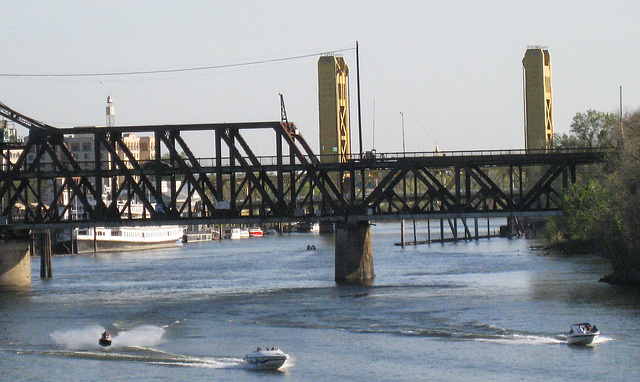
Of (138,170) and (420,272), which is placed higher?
(138,170)

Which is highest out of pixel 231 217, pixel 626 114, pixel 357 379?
pixel 626 114

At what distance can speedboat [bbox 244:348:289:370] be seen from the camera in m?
63.8

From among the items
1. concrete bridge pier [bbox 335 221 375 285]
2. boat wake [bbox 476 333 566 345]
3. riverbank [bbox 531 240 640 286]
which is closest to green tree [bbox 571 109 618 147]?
riverbank [bbox 531 240 640 286]

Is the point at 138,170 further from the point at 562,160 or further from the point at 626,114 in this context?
the point at 626,114

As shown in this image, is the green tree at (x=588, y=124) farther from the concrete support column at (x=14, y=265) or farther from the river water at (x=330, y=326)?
the concrete support column at (x=14, y=265)

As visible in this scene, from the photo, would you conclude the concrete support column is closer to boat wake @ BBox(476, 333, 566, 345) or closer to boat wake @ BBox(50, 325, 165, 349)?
boat wake @ BBox(50, 325, 165, 349)

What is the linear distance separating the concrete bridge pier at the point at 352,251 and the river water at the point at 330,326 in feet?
6.14

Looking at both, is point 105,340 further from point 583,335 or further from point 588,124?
point 588,124

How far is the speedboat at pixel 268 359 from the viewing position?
209 feet

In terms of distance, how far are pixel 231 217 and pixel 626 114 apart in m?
53.9

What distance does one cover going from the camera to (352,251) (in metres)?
110

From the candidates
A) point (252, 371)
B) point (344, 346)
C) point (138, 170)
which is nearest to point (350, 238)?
point (138, 170)

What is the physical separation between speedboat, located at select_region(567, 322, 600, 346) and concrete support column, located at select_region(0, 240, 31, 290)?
64225 millimetres

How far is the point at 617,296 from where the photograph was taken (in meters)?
90.1
